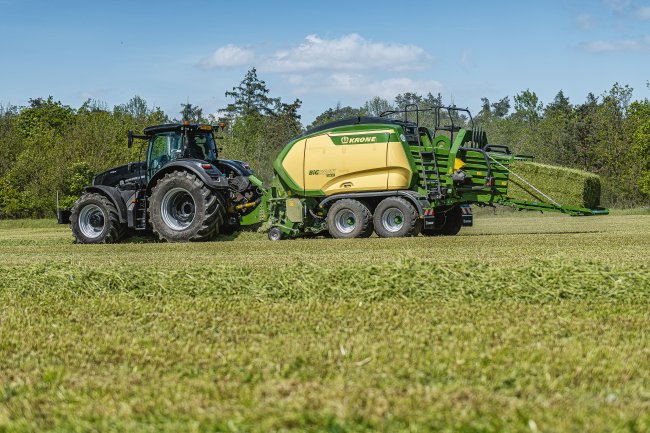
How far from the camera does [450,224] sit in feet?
62.6

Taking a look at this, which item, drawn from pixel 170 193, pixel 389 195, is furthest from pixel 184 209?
pixel 389 195

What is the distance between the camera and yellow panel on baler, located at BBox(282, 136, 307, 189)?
18375 millimetres

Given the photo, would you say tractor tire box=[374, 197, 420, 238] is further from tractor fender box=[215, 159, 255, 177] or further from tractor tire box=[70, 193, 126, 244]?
tractor tire box=[70, 193, 126, 244]

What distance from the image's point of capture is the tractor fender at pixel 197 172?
17.5m

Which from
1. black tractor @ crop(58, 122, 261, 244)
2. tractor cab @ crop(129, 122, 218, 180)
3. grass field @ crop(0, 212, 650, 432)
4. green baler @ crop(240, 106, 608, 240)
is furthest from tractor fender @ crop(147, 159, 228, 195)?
grass field @ crop(0, 212, 650, 432)

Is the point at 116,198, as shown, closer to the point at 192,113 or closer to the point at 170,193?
the point at 170,193

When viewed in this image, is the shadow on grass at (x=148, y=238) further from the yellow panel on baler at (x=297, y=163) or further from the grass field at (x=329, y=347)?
the grass field at (x=329, y=347)

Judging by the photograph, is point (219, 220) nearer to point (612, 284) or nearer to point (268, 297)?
point (268, 297)

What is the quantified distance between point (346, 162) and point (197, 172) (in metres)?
3.10

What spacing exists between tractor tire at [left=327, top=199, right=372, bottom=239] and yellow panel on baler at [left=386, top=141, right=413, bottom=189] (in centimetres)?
92

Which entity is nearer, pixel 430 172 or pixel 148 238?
pixel 430 172

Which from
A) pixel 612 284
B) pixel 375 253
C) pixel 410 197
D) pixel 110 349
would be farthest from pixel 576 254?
pixel 110 349

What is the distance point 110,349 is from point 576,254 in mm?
8115

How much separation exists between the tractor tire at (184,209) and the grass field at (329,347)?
278 inches
